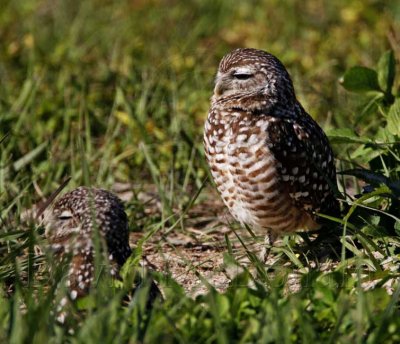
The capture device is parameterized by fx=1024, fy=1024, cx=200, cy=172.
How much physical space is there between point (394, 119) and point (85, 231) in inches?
92.2

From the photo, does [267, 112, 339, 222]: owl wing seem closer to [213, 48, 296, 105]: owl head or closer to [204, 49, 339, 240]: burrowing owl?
[204, 49, 339, 240]: burrowing owl

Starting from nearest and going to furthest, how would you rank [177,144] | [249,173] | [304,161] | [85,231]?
[85,231] → [249,173] → [304,161] → [177,144]

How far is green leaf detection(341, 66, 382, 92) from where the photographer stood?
6.72m

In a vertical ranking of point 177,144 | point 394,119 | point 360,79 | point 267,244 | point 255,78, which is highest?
point 255,78

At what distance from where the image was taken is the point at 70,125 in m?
7.90

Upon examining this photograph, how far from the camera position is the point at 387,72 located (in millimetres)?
6727

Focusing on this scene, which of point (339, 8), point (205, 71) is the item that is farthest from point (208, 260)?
point (339, 8)

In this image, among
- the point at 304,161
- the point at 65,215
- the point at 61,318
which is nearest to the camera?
the point at 61,318

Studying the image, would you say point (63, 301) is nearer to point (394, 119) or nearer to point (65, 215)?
point (65, 215)

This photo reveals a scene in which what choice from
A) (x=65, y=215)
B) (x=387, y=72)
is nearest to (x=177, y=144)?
(x=387, y=72)

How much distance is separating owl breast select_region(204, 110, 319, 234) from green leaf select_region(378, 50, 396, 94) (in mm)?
1087

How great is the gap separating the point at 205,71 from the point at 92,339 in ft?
17.4

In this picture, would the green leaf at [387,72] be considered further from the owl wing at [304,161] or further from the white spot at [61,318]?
the white spot at [61,318]

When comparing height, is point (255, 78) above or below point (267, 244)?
above
